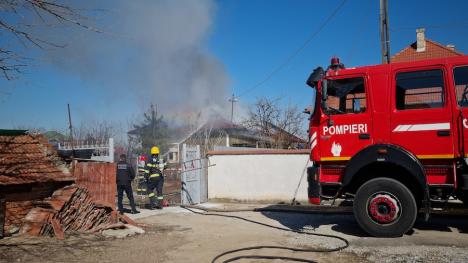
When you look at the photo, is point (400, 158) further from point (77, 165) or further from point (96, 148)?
point (96, 148)

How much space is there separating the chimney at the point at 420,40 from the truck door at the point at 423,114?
73.5 ft

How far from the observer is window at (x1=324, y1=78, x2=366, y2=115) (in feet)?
24.6

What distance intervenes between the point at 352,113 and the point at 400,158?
3.71ft

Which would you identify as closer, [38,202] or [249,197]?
[38,202]

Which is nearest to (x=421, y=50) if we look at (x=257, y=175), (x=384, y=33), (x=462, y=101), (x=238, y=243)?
(x=384, y=33)

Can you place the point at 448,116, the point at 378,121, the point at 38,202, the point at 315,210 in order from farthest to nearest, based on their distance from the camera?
1. the point at 315,210
2. the point at 38,202
3. the point at 378,121
4. the point at 448,116

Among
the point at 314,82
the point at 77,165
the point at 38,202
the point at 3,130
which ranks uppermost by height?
the point at 314,82

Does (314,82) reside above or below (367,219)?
above

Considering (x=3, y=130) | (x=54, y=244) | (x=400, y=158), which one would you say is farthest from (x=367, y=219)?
(x=3, y=130)

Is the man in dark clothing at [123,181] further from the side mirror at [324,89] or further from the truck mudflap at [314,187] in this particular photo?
the side mirror at [324,89]

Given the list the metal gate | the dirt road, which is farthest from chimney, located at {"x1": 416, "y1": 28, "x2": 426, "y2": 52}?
the dirt road

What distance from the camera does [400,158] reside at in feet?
22.6

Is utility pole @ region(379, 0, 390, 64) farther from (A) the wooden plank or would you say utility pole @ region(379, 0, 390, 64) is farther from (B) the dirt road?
(A) the wooden plank

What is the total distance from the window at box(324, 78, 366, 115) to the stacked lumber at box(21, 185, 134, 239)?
4618 millimetres
